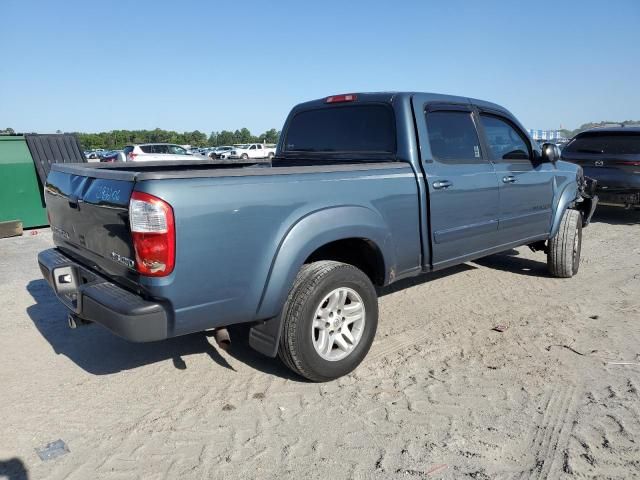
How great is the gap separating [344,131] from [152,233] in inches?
91.3

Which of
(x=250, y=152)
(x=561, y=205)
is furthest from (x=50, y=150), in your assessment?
(x=250, y=152)

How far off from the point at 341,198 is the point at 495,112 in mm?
2404

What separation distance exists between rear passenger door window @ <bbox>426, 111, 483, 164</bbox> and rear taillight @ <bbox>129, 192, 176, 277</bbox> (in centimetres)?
224

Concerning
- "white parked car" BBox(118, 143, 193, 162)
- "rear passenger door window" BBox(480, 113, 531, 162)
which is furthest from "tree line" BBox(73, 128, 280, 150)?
"rear passenger door window" BBox(480, 113, 531, 162)

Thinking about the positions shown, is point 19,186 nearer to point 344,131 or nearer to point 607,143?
point 344,131

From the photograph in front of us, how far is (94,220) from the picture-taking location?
2.99 metres

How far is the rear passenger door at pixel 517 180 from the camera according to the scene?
4.61m

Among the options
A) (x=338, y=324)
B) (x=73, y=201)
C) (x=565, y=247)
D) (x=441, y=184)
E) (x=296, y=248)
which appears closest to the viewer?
(x=296, y=248)

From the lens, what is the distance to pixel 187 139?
269 ft

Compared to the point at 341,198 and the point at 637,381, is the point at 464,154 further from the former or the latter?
the point at 637,381

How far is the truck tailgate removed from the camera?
2.69 metres

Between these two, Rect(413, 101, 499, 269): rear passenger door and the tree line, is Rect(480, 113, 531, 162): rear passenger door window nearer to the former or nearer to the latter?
Rect(413, 101, 499, 269): rear passenger door

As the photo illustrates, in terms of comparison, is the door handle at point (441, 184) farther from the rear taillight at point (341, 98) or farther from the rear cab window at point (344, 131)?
the rear taillight at point (341, 98)

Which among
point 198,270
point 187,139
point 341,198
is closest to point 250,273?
point 198,270
